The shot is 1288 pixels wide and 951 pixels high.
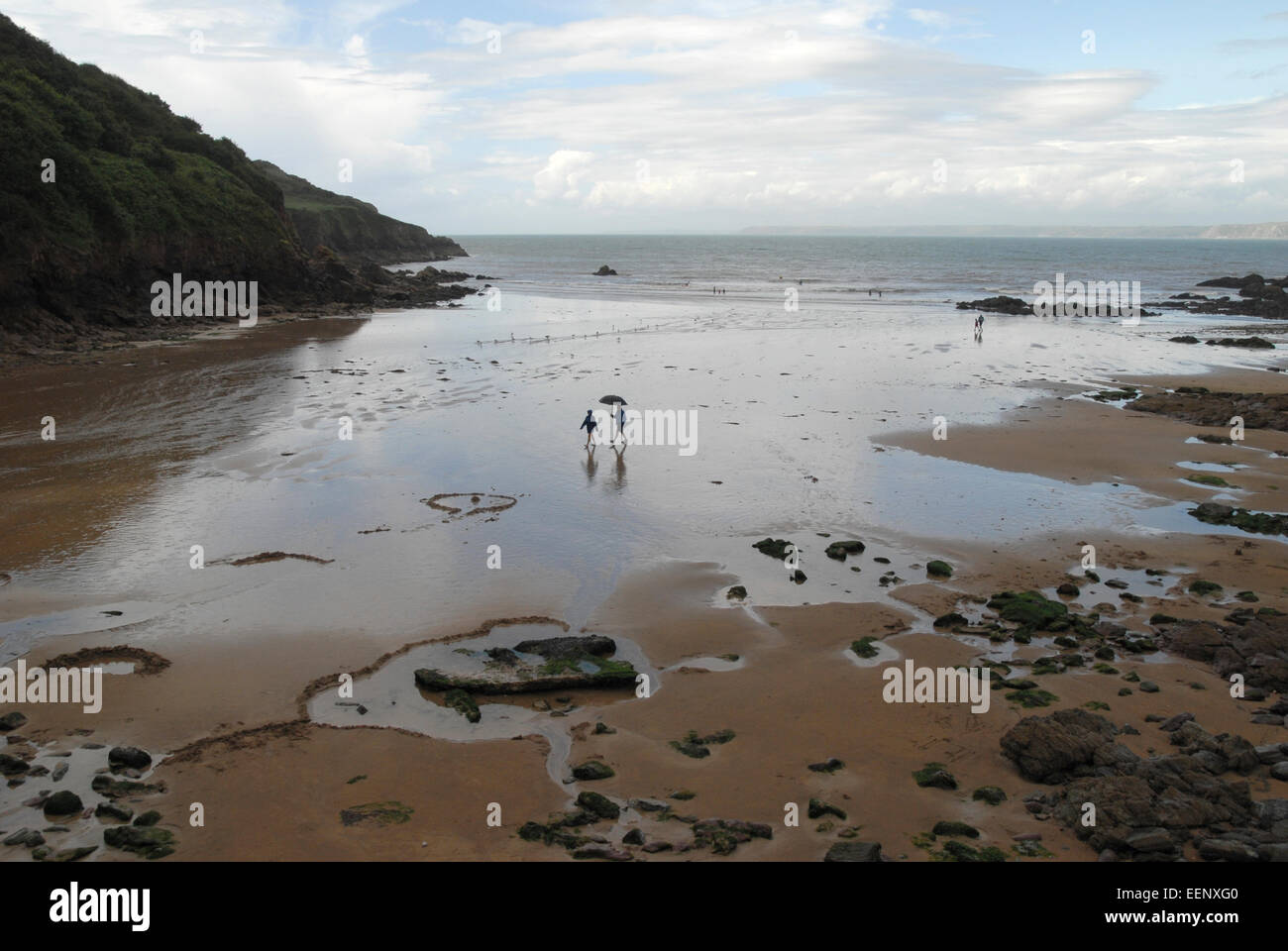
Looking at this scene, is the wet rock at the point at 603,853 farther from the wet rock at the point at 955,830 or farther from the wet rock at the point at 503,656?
the wet rock at the point at 503,656

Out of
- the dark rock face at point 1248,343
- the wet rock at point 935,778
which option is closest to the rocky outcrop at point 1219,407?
the dark rock face at point 1248,343

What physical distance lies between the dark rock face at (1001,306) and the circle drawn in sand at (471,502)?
2061 inches

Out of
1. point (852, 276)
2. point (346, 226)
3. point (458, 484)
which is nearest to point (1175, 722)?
point (458, 484)

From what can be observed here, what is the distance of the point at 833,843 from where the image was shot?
817cm

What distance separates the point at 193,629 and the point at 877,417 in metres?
20.9

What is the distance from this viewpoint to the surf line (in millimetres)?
11242

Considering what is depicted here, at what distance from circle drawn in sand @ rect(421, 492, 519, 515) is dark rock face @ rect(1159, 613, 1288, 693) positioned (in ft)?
40.1

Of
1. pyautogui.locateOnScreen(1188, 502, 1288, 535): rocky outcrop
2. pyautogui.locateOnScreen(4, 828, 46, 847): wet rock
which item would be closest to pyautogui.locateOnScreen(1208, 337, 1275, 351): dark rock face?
pyautogui.locateOnScreen(1188, 502, 1288, 535): rocky outcrop

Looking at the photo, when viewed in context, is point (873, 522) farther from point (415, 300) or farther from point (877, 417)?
point (415, 300)

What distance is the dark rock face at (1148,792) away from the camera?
790 centimetres

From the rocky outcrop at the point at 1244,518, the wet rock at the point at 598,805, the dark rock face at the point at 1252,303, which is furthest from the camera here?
the dark rock face at the point at 1252,303

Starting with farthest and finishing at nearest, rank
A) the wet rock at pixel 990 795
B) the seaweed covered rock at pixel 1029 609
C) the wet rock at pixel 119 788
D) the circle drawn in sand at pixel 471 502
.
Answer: the circle drawn in sand at pixel 471 502 < the seaweed covered rock at pixel 1029 609 < the wet rock at pixel 990 795 < the wet rock at pixel 119 788
